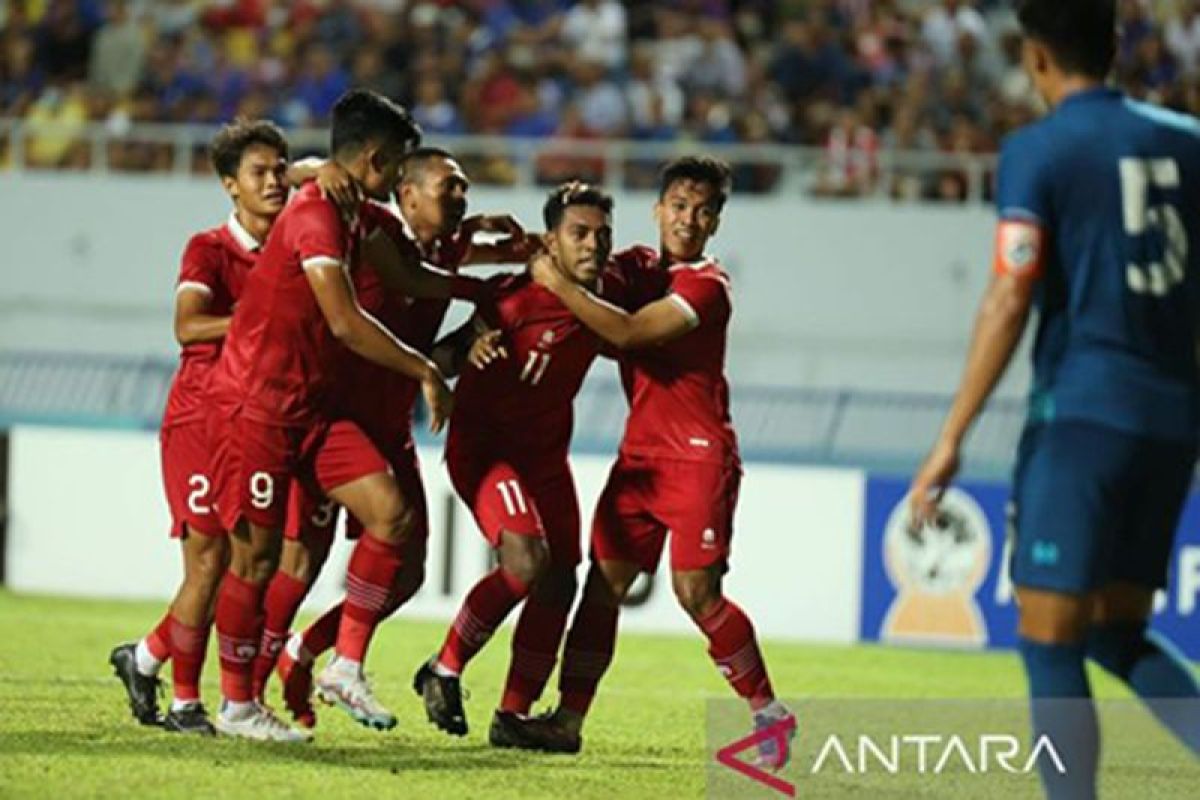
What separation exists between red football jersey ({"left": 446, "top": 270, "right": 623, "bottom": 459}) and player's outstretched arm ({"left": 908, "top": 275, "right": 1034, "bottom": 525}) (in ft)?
10.9

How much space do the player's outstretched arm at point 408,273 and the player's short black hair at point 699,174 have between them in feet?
2.67

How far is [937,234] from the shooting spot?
21.2 m

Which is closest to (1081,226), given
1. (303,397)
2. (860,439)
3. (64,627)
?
(303,397)

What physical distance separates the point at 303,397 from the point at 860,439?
10101mm

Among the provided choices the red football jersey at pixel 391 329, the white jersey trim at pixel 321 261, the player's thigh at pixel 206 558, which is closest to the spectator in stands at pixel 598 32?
the red football jersey at pixel 391 329

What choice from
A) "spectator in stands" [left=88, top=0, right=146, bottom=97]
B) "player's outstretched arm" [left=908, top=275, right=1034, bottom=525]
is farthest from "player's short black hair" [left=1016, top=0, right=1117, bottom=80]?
"spectator in stands" [left=88, top=0, right=146, bottom=97]

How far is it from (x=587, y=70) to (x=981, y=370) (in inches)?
615

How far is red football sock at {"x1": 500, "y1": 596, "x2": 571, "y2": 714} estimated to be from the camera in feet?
33.2

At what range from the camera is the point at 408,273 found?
9.75 m

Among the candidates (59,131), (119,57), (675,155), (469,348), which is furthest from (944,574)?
(119,57)

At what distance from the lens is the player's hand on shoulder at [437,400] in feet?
28.7

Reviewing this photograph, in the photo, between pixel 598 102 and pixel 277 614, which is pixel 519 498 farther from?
pixel 598 102

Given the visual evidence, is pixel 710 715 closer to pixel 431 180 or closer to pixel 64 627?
pixel 431 180

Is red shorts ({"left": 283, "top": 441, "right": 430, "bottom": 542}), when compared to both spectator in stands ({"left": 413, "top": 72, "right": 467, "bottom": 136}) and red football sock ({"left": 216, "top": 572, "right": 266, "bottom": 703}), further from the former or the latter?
spectator in stands ({"left": 413, "top": 72, "right": 467, "bottom": 136})
